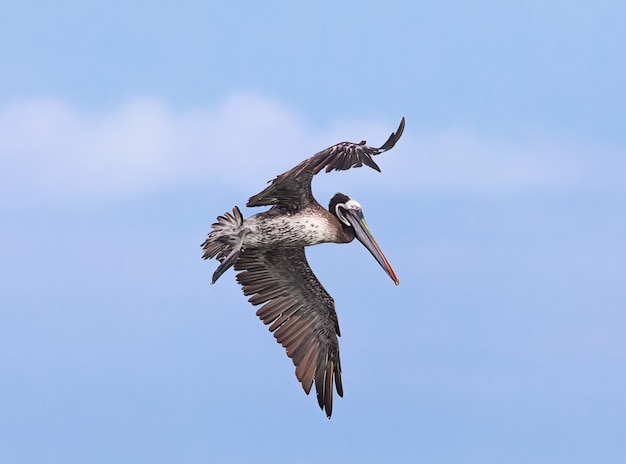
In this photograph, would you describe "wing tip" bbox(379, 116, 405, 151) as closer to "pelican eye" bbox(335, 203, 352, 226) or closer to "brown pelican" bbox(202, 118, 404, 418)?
"brown pelican" bbox(202, 118, 404, 418)

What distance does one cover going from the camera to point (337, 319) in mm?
16766

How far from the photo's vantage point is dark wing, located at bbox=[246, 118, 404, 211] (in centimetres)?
1344

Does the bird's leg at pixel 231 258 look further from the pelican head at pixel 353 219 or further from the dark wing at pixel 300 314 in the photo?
the pelican head at pixel 353 219

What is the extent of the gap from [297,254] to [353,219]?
41.2 inches

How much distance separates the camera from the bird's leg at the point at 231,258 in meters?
14.7

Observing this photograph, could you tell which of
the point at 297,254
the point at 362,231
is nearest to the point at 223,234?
the point at 297,254

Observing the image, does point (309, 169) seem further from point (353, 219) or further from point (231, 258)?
point (353, 219)

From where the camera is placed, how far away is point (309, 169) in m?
14.1

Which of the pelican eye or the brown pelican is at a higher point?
the pelican eye

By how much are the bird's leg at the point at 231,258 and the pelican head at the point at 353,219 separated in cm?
145

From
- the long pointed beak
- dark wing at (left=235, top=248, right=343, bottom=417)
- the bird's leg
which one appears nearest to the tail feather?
the bird's leg

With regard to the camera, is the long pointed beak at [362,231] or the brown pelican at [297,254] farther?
the long pointed beak at [362,231]

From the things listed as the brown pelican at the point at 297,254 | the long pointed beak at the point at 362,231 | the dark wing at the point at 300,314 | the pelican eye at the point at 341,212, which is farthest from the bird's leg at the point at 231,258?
the long pointed beak at the point at 362,231

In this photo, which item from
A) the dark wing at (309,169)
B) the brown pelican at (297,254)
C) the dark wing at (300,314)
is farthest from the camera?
the dark wing at (300,314)
